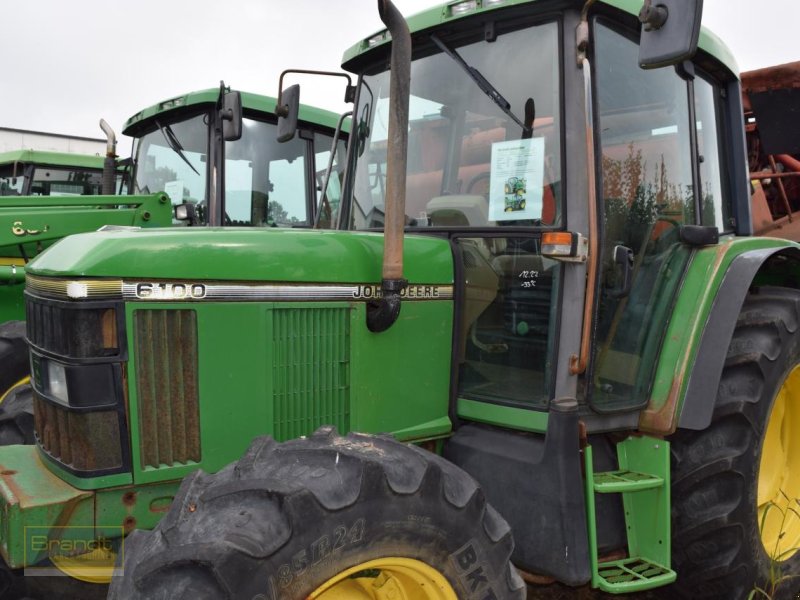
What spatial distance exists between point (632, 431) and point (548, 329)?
23.7 inches

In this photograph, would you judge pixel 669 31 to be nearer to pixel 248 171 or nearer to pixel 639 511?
pixel 639 511

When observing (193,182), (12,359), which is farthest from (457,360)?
(193,182)

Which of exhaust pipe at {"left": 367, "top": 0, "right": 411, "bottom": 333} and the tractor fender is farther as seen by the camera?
the tractor fender

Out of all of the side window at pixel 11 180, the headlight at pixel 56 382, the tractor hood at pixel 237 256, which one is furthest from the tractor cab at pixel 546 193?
the side window at pixel 11 180

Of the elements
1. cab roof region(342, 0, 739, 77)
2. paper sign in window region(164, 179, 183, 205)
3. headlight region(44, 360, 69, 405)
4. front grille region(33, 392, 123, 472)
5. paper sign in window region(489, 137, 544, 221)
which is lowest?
front grille region(33, 392, 123, 472)

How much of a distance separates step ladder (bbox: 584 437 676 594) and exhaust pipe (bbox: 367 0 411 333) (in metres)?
0.90

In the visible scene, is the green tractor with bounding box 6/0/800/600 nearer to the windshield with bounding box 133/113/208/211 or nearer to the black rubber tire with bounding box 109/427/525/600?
the black rubber tire with bounding box 109/427/525/600

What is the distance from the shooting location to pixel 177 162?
17.9ft

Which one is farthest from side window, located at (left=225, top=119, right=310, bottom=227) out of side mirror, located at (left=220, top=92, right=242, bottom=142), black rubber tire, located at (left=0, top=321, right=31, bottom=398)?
black rubber tire, located at (left=0, top=321, right=31, bottom=398)

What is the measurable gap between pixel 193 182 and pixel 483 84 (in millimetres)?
Answer: 3338

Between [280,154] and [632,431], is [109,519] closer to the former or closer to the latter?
[632,431]

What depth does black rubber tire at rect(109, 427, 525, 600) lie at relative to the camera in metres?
1.58

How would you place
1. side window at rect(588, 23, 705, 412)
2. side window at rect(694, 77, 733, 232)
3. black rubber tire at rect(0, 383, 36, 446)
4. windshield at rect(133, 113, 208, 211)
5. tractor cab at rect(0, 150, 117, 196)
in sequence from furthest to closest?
1. tractor cab at rect(0, 150, 117, 196)
2. windshield at rect(133, 113, 208, 211)
3. black rubber tire at rect(0, 383, 36, 446)
4. side window at rect(694, 77, 733, 232)
5. side window at rect(588, 23, 705, 412)

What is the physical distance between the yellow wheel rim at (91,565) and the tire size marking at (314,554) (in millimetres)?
696
